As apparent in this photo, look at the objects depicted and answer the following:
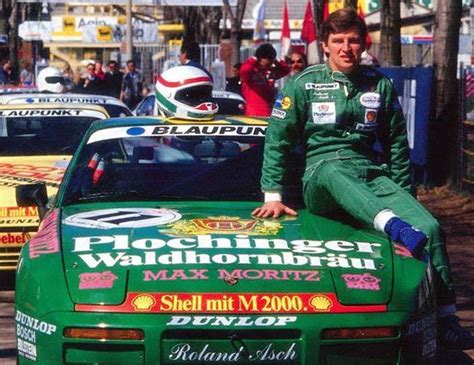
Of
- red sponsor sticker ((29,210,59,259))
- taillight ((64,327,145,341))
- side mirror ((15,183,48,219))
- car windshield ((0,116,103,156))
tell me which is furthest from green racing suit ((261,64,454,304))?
car windshield ((0,116,103,156))

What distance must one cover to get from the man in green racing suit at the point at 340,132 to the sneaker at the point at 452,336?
5cm

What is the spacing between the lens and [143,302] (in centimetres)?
518

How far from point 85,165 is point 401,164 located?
165 centimetres

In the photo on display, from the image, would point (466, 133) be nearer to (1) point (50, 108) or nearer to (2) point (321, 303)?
(1) point (50, 108)

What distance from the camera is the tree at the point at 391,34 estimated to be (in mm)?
21141

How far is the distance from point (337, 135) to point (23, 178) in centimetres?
381

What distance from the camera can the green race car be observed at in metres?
5.13

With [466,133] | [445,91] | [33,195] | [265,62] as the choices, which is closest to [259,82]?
[265,62]

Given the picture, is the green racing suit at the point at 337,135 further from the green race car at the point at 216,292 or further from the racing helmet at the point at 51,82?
the racing helmet at the point at 51,82

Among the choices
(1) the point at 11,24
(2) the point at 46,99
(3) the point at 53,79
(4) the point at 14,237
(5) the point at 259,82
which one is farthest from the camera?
(1) the point at 11,24

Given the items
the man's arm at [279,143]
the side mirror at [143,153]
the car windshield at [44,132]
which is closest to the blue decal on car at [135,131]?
the side mirror at [143,153]

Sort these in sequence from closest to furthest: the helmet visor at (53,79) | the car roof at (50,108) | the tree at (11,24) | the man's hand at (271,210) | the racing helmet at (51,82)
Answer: the man's hand at (271,210), the car roof at (50,108), the racing helmet at (51,82), the helmet visor at (53,79), the tree at (11,24)

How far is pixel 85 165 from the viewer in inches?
275

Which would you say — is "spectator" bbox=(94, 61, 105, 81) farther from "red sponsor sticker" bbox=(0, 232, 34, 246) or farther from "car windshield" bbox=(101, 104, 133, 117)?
"red sponsor sticker" bbox=(0, 232, 34, 246)
